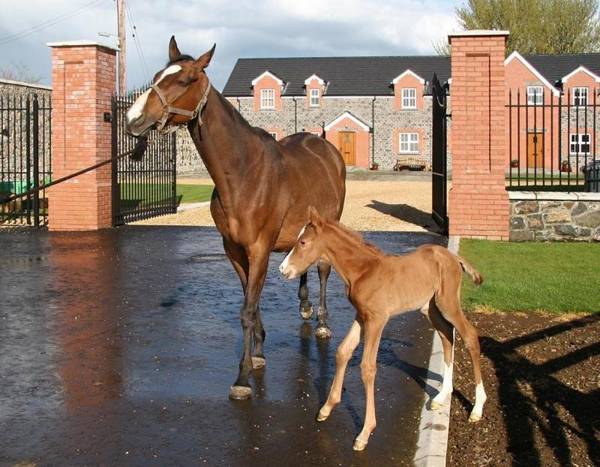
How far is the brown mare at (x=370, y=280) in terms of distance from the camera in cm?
464

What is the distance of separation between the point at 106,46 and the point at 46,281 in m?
7.84

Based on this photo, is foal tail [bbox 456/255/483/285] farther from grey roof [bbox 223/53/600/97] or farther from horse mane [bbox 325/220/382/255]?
grey roof [bbox 223/53/600/97]

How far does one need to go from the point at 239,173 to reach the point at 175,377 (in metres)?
1.71

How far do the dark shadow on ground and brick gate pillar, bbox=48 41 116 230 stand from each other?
726cm

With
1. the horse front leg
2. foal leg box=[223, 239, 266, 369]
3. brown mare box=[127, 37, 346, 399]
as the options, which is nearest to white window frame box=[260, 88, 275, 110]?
brown mare box=[127, 37, 346, 399]

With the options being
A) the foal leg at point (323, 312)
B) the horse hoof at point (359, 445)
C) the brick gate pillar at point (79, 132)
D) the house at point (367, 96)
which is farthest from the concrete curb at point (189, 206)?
the house at point (367, 96)

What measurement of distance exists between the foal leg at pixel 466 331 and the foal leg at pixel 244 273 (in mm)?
1639

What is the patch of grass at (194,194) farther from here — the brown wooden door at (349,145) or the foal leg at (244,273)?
the brown wooden door at (349,145)

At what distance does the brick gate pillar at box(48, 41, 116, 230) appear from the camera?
1627 cm

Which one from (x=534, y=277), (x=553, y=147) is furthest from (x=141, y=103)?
(x=553, y=147)

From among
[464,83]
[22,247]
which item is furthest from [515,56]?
[22,247]

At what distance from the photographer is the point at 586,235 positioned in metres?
14.3

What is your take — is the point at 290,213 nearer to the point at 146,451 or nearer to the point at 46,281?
the point at 146,451

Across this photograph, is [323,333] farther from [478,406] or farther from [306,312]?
[478,406]
